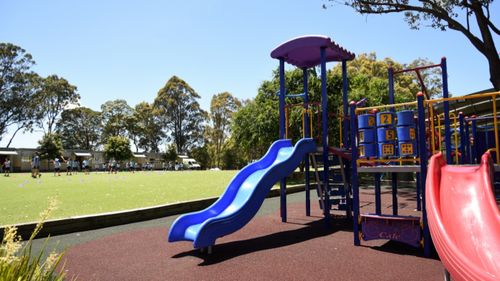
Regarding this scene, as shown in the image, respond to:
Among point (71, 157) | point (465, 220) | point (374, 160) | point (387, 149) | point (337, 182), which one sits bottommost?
point (337, 182)

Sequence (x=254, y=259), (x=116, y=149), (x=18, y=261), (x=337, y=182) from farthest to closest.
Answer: (x=116, y=149) → (x=337, y=182) → (x=254, y=259) → (x=18, y=261)

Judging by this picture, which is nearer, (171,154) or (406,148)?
(406,148)

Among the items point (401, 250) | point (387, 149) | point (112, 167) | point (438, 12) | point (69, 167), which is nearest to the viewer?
point (401, 250)

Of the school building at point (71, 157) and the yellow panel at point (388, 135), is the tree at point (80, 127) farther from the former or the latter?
the yellow panel at point (388, 135)

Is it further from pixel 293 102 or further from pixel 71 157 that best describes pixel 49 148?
pixel 293 102

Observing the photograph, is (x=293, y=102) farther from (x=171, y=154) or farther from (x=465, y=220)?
(x=171, y=154)

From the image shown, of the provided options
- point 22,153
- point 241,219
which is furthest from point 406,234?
point 22,153

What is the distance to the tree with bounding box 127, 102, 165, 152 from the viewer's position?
7306 cm

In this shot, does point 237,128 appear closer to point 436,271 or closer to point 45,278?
point 436,271

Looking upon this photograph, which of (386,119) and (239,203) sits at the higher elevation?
(386,119)

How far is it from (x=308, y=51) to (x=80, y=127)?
71779mm

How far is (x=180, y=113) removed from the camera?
240 ft

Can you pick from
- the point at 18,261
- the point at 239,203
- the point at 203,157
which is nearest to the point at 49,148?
the point at 203,157

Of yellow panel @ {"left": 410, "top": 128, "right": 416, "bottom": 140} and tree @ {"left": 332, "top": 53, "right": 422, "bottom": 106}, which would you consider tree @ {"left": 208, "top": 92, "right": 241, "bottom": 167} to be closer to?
tree @ {"left": 332, "top": 53, "right": 422, "bottom": 106}
